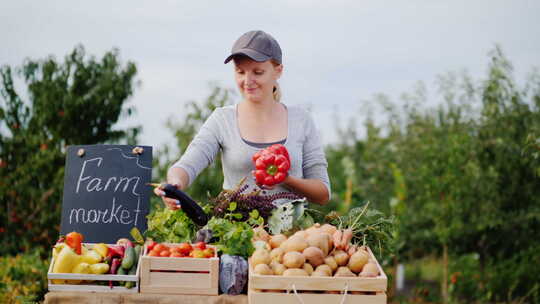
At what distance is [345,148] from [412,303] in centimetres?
272

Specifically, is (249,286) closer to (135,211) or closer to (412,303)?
(135,211)

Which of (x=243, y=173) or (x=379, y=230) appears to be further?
(x=243, y=173)

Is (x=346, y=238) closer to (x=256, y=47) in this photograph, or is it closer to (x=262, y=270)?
(x=262, y=270)

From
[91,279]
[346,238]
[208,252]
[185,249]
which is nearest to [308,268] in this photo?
[346,238]

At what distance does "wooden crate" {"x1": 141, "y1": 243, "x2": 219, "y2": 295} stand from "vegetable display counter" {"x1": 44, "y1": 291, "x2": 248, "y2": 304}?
0.10ft

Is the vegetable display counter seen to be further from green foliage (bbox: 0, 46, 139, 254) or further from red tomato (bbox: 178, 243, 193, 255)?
green foliage (bbox: 0, 46, 139, 254)

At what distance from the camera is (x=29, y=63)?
297 inches

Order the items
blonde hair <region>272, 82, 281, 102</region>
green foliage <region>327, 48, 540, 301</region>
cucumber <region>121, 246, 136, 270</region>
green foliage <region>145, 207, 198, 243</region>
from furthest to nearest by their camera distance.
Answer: green foliage <region>327, 48, 540, 301</region> < blonde hair <region>272, 82, 281, 102</region> < green foliage <region>145, 207, 198, 243</region> < cucumber <region>121, 246, 136, 270</region>

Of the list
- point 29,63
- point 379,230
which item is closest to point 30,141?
point 29,63

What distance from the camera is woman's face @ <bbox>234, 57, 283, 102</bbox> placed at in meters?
3.42

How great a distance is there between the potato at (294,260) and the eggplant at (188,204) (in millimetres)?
543

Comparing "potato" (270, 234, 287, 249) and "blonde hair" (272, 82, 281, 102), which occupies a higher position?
"blonde hair" (272, 82, 281, 102)

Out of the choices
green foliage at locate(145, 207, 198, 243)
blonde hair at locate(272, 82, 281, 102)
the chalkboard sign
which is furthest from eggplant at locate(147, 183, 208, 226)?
blonde hair at locate(272, 82, 281, 102)

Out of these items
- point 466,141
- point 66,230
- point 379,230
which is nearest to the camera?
point 379,230
